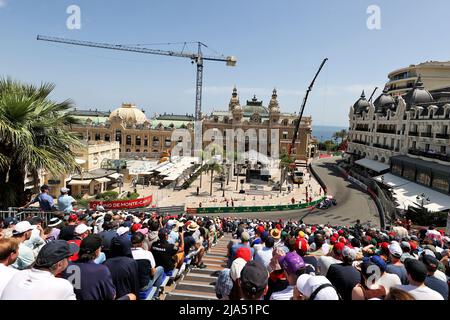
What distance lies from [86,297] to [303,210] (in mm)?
39013

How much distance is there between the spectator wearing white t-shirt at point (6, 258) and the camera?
4.10 m

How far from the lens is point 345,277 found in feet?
18.1

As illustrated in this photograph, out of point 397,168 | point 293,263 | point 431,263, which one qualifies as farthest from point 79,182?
point 397,168

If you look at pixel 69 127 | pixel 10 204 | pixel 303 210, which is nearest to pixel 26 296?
pixel 10 204

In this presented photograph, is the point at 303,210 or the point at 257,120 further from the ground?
the point at 257,120

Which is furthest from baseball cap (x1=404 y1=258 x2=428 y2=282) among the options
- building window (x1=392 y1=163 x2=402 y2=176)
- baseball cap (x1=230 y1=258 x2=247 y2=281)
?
building window (x1=392 y1=163 x2=402 y2=176)

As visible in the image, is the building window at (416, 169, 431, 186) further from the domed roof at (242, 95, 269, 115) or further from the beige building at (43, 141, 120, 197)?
the domed roof at (242, 95, 269, 115)

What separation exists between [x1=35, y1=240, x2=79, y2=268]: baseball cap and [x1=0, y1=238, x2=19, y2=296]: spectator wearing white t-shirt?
0.63 meters

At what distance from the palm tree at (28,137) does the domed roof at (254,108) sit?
90.0m

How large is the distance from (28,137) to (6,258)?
6722 mm

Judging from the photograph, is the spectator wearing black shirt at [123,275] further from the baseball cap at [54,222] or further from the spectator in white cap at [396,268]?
the spectator in white cap at [396,268]

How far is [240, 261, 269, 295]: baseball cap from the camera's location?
3990mm

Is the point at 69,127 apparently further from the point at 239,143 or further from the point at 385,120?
A: the point at 239,143
